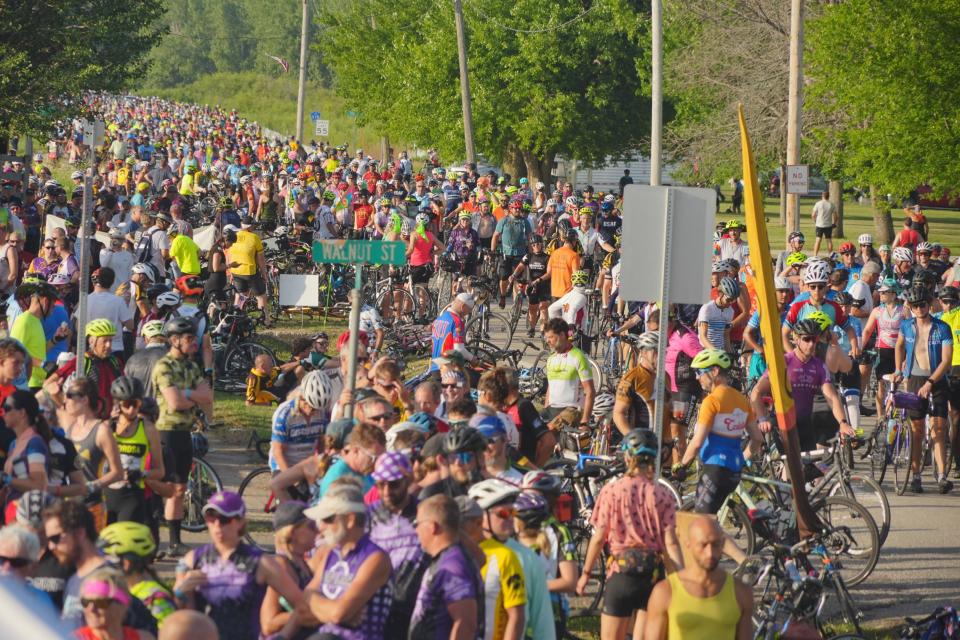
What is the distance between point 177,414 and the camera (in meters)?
10.3

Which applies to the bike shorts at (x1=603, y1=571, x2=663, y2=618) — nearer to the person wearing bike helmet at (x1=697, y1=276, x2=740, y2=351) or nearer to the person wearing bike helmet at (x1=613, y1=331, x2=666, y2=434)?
the person wearing bike helmet at (x1=613, y1=331, x2=666, y2=434)

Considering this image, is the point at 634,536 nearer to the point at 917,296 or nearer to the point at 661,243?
the point at 661,243

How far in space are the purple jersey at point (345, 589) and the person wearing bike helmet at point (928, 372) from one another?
8.81 m

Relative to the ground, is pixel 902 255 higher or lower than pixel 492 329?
higher

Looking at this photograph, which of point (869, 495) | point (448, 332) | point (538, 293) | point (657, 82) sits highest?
point (657, 82)

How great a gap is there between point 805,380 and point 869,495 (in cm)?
138

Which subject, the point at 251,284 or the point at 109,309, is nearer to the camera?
the point at 109,309

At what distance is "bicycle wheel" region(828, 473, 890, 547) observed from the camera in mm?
10867

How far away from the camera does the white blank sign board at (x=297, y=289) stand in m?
17.3

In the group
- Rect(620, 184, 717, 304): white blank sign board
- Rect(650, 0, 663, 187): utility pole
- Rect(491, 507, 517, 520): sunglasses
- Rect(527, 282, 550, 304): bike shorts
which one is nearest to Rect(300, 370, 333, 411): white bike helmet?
Rect(620, 184, 717, 304): white blank sign board

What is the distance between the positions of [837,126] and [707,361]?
28459mm

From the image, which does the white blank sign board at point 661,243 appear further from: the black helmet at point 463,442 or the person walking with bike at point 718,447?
the black helmet at point 463,442

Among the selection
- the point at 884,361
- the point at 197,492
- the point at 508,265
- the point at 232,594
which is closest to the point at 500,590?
the point at 232,594

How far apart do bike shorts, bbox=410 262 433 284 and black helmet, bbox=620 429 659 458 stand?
14026 mm
